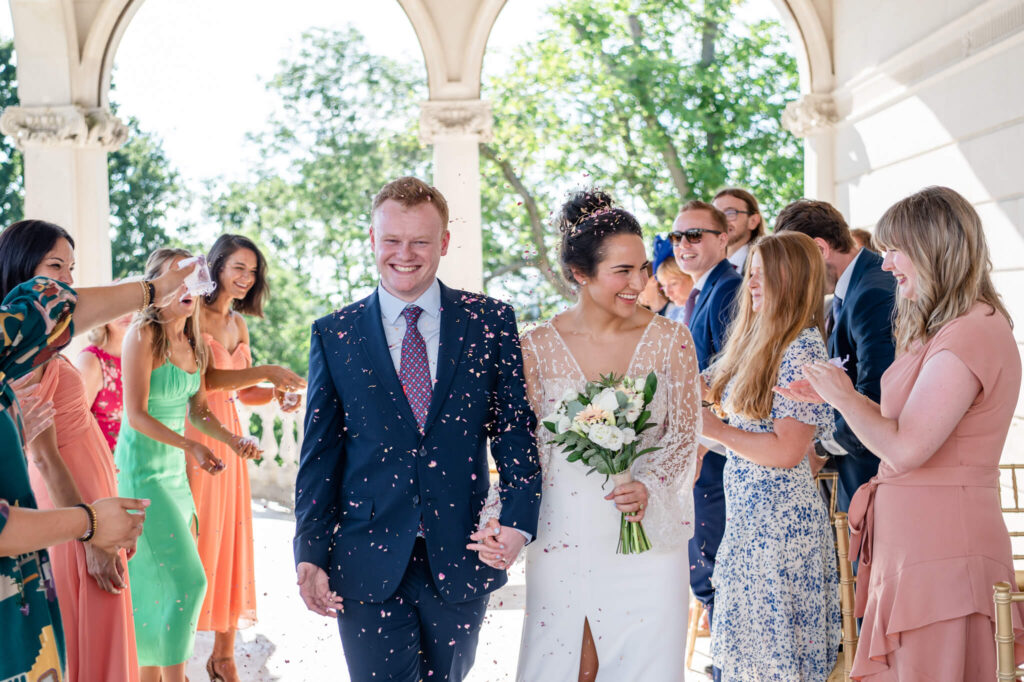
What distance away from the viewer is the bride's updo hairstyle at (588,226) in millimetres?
3021

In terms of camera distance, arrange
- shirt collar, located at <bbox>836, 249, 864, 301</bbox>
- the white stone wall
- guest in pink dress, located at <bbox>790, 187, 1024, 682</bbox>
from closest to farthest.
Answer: guest in pink dress, located at <bbox>790, 187, 1024, 682</bbox> < shirt collar, located at <bbox>836, 249, 864, 301</bbox> < the white stone wall

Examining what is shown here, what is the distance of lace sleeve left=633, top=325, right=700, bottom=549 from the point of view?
2.97 m

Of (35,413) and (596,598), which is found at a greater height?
(35,413)

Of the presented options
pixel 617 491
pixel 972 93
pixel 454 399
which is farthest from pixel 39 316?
pixel 972 93

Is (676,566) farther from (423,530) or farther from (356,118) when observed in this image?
(356,118)

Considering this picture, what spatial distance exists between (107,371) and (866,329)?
3.62m

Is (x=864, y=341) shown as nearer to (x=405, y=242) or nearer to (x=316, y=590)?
(x=405, y=242)

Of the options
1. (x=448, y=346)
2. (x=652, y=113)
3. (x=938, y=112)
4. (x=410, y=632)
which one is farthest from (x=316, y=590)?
(x=652, y=113)

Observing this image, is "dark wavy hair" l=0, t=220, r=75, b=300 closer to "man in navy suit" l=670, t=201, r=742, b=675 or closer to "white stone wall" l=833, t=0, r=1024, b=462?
"man in navy suit" l=670, t=201, r=742, b=675

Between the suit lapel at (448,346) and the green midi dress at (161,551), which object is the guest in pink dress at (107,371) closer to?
the green midi dress at (161,551)

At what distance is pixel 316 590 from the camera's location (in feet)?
8.70

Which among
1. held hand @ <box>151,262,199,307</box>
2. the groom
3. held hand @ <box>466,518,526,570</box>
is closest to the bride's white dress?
the groom

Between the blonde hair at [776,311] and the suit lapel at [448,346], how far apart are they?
3.66 feet

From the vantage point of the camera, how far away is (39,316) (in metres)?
2.21
